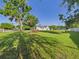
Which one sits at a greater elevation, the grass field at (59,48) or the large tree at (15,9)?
the large tree at (15,9)

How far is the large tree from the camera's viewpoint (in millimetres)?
62531

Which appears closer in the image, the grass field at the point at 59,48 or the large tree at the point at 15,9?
the grass field at the point at 59,48

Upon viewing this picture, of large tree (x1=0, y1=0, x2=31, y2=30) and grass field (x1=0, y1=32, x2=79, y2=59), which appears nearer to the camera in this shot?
grass field (x1=0, y1=32, x2=79, y2=59)

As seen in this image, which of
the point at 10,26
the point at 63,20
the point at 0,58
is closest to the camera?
the point at 0,58

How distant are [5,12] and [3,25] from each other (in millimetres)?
11284

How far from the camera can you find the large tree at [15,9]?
205ft

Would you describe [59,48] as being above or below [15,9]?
below

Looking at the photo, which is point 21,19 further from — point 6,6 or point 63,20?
point 63,20

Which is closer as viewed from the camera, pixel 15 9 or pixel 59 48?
pixel 59 48

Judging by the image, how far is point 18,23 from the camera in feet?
215

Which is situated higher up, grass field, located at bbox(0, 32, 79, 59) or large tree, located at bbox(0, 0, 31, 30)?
large tree, located at bbox(0, 0, 31, 30)

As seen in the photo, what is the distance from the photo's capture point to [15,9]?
63000 millimetres

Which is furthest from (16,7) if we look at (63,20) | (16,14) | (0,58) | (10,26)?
(0,58)

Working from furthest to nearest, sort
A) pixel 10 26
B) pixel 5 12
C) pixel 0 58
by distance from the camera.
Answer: pixel 10 26 → pixel 5 12 → pixel 0 58
